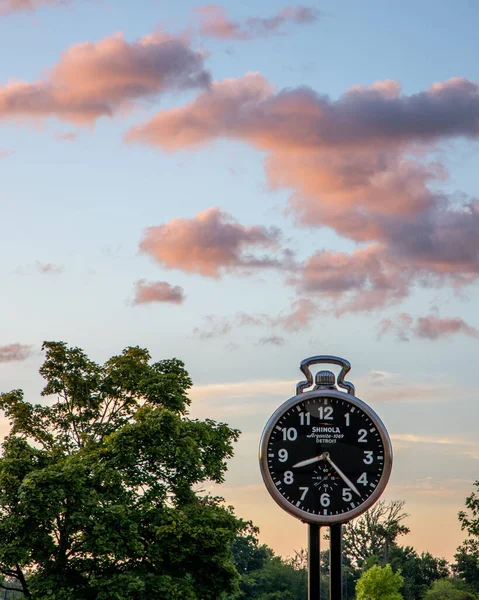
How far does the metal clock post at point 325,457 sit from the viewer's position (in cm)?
1045

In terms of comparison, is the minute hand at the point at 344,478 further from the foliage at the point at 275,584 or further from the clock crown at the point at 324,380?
the foliage at the point at 275,584

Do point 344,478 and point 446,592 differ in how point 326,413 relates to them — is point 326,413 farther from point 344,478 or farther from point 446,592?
point 446,592

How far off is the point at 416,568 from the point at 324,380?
5430 cm

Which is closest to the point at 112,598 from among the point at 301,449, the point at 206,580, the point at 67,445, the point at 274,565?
the point at 206,580

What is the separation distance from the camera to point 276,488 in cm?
1039

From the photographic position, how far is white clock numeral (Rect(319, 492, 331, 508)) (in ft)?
34.4

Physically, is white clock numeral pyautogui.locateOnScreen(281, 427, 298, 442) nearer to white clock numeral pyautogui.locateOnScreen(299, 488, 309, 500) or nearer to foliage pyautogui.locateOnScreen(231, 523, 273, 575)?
white clock numeral pyautogui.locateOnScreen(299, 488, 309, 500)

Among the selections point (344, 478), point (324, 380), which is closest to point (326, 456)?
point (344, 478)

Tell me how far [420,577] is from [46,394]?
39.8 meters

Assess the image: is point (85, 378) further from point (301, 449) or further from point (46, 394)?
point (301, 449)

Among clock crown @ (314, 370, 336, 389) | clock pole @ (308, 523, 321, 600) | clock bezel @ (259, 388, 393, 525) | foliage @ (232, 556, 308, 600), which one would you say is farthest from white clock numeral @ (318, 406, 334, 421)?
foliage @ (232, 556, 308, 600)

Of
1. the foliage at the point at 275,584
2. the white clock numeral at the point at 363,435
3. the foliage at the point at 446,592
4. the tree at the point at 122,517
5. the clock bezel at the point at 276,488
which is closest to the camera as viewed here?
the clock bezel at the point at 276,488

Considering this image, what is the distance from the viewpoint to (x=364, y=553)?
6291cm

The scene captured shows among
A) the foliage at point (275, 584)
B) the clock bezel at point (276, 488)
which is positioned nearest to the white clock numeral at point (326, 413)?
the clock bezel at point (276, 488)
